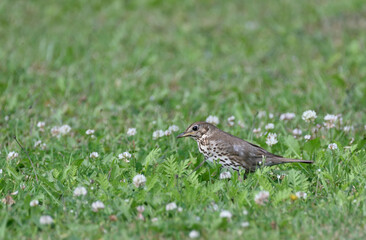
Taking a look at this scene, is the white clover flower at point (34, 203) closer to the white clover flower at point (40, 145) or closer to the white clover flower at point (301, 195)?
the white clover flower at point (40, 145)

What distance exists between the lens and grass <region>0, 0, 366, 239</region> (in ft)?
13.7

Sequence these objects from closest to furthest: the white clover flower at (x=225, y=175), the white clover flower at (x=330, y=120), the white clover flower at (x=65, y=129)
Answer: the white clover flower at (x=225, y=175) → the white clover flower at (x=330, y=120) → the white clover flower at (x=65, y=129)

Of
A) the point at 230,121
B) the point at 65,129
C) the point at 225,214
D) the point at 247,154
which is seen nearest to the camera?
the point at 225,214

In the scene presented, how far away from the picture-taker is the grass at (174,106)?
4.18 meters

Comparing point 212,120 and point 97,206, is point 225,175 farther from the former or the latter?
point 212,120

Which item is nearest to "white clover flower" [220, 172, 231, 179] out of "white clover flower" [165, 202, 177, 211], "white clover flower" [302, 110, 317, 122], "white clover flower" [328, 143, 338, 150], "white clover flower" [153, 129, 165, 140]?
"white clover flower" [165, 202, 177, 211]

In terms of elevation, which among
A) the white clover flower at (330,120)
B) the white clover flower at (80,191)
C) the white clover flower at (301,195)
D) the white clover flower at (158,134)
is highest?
the white clover flower at (80,191)

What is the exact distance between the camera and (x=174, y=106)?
7750 millimetres

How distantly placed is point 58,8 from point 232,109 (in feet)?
20.2

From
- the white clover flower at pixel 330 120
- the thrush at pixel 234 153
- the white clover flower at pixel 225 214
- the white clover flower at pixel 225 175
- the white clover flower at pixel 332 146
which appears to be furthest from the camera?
the white clover flower at pixel 330 120

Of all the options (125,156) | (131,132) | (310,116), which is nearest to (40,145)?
(131,132)

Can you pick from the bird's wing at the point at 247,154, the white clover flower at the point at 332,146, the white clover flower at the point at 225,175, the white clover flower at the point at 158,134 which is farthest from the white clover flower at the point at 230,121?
the white clover flower at the point at 225,175

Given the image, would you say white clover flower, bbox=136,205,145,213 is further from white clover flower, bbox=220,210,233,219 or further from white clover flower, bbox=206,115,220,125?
white clover flower, bbox=206,115,220,125

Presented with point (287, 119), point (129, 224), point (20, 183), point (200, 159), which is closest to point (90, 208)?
point (129, 224)
